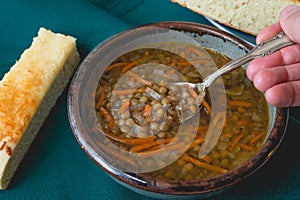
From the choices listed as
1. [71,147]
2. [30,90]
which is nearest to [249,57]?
[71,147]

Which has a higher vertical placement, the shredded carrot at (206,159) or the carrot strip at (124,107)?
the carrot strip at (124,107)

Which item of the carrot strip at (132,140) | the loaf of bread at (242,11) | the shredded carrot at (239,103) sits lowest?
the carrot strip at (132,140)

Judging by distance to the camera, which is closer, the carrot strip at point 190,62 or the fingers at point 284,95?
the fingers at point 284,95

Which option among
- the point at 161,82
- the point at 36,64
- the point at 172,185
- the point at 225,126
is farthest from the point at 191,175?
the point at 36,64

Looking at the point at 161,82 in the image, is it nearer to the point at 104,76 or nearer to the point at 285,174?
the point at 104,76

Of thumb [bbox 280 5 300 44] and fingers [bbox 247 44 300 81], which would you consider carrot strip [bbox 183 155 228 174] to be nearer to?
fingers [bbox 247 44 300 81]

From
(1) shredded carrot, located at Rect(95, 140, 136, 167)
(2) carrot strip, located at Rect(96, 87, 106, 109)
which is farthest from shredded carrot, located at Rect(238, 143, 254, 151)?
(2) carrot strip, located at Rect(96, 87, 106, 109)

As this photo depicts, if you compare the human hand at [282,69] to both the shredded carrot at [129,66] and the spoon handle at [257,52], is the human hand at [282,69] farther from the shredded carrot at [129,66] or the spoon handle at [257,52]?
the shredded carrot at [129,66]

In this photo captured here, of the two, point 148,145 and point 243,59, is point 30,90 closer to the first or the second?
point 148,145

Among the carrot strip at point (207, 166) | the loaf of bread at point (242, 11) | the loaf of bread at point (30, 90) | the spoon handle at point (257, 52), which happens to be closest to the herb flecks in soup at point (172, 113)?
the carrot strip at point (207, 166)
